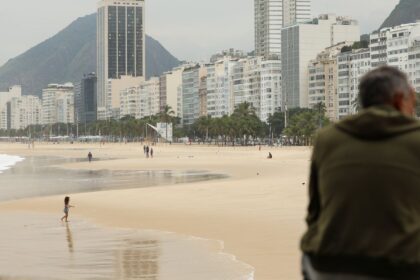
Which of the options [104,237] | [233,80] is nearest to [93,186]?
[104,237]

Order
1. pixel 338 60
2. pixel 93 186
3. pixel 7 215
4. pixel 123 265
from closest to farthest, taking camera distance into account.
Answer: pixel 123 265 < pixel 7 215 < pixel 93 186 < pixel 338 60

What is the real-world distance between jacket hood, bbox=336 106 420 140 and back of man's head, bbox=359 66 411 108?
9cm

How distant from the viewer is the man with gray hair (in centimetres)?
264

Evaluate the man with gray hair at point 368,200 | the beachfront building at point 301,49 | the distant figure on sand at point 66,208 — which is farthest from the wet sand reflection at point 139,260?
the beachfront building at point 301,49

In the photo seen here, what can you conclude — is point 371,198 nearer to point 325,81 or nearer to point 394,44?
point 394,44

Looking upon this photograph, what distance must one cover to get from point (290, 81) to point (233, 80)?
25429 mm

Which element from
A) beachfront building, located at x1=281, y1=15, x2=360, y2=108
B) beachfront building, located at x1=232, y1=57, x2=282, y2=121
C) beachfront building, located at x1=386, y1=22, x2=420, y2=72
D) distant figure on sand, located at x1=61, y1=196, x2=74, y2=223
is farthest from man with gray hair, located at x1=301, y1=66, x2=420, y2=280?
beachfront building, located at x1=232, y1=57, x2=282, y2=121

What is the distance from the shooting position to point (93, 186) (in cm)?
3941

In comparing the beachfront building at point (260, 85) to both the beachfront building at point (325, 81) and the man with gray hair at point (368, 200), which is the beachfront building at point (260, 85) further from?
the man with gray hair at point (368, 200)

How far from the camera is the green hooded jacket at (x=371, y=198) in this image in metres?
2.64

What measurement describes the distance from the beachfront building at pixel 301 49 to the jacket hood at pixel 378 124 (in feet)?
546

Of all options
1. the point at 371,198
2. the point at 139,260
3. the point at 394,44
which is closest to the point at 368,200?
the point at 371,198

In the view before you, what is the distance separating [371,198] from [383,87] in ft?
1.48

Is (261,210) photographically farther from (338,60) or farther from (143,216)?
(338,60)
